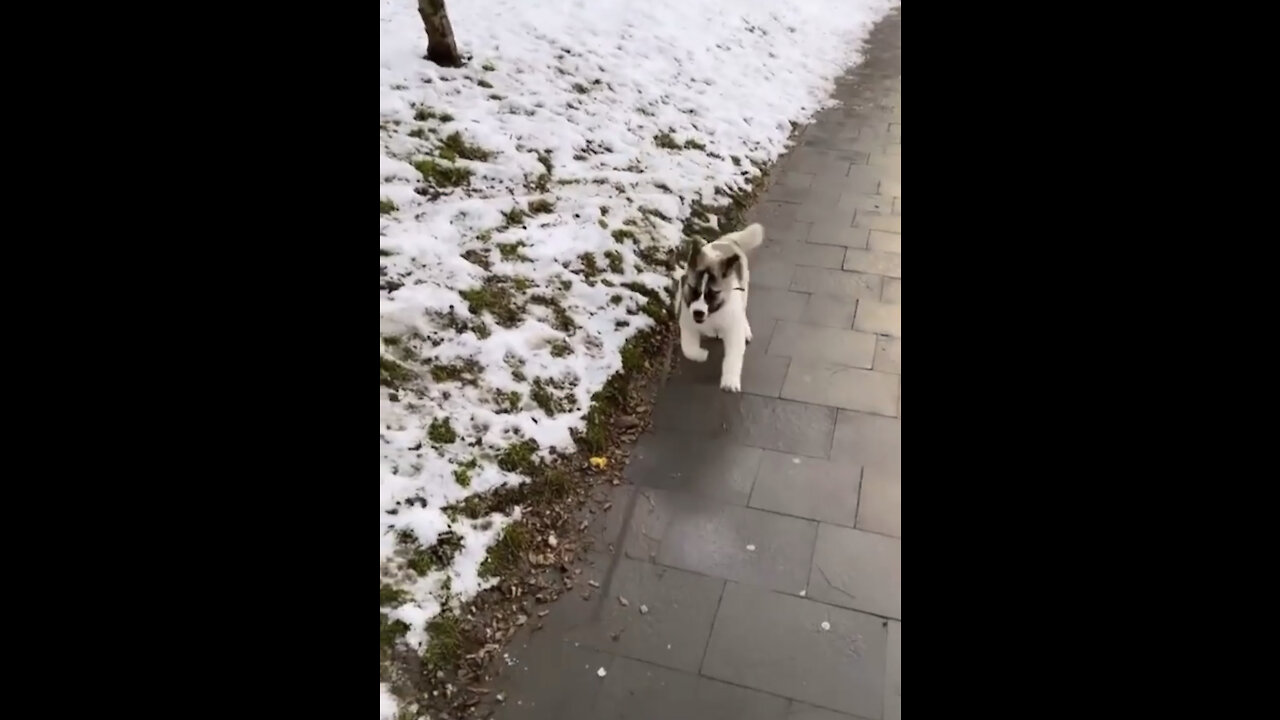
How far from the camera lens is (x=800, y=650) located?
321cm

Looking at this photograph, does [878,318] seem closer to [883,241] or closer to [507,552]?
[883,241]

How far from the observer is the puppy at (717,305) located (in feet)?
14.9

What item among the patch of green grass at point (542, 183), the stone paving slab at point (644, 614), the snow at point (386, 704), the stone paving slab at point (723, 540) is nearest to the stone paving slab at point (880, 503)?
the stone paving slab at point (723, 540)

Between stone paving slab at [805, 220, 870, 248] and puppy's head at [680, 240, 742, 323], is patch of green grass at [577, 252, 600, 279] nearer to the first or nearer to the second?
puppy's head at [680, 240, 742, 323]

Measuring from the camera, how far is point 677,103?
808 cm

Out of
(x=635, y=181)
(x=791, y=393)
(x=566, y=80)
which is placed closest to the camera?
(x=791, y=393)

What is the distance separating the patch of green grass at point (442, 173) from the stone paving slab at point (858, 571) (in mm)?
3783

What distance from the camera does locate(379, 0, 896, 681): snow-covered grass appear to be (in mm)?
3842

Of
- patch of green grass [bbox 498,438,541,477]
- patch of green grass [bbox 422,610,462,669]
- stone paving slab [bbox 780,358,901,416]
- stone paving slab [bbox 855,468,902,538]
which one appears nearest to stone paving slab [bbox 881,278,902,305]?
stone paving slab [bbox 780,358,901,416]

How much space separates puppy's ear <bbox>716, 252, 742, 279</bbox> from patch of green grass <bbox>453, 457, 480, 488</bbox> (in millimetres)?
1772

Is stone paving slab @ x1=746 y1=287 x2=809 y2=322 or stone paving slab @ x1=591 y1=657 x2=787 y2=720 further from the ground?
stone paving slab @ x1=746 y1=287 x2=809 y2=322
